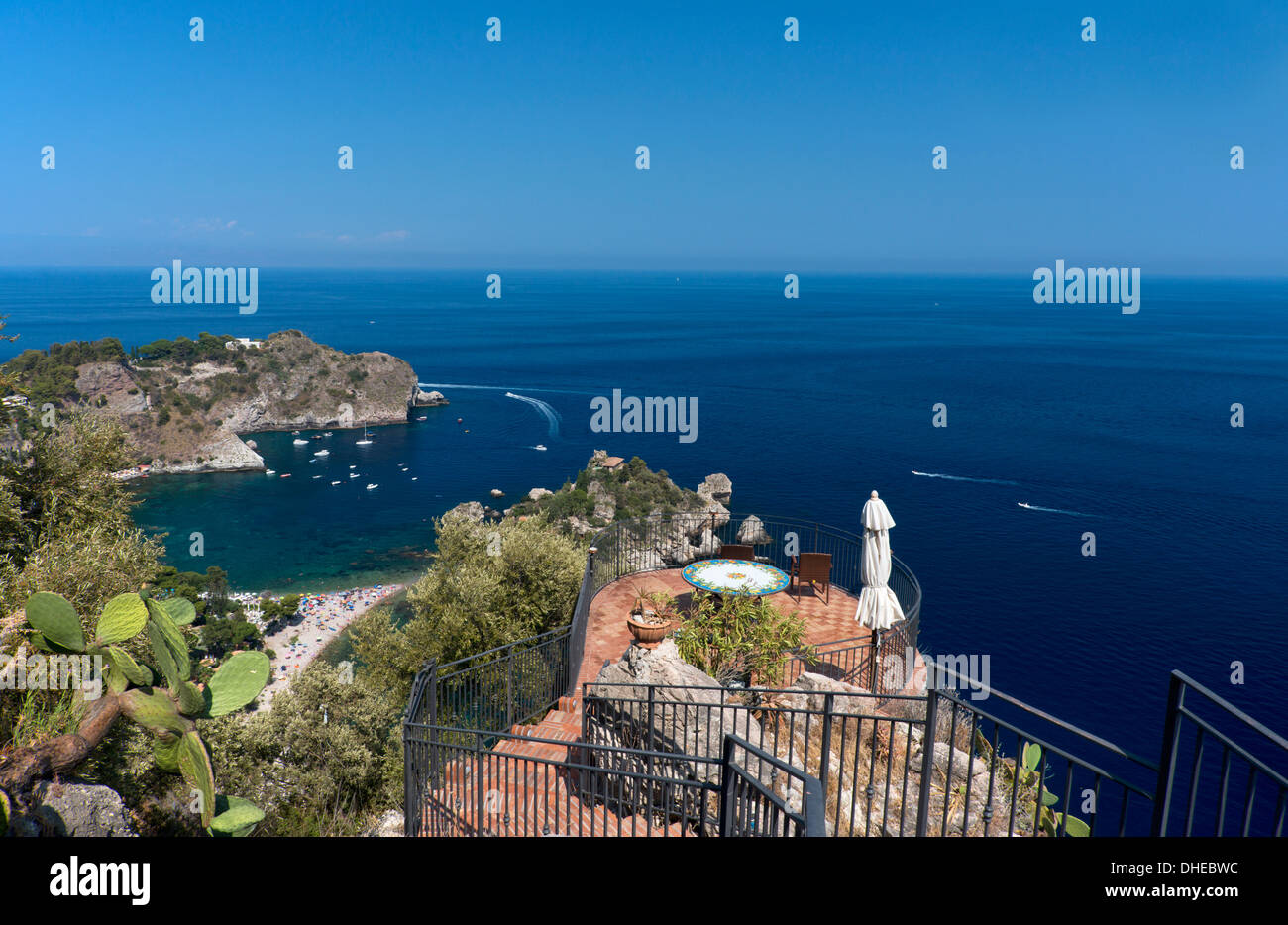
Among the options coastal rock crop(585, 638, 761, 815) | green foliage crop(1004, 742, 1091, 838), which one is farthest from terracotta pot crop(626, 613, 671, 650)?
green foliage crop(1004, 742, 1091, 838)

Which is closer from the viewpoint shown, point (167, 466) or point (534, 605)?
point (534, 605)

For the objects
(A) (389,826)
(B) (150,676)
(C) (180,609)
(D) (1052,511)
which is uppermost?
(C) (180,609)

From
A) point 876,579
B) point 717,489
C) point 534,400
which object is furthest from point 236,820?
point 534,400

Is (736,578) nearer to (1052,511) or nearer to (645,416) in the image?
(1052,511)

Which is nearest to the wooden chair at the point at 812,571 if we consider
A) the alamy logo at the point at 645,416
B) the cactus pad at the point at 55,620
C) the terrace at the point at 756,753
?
the terrace at the point at 756,753

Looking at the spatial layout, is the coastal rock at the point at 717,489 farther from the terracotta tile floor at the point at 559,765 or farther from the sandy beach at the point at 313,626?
the terracotta tile floor at the point at 559,765
